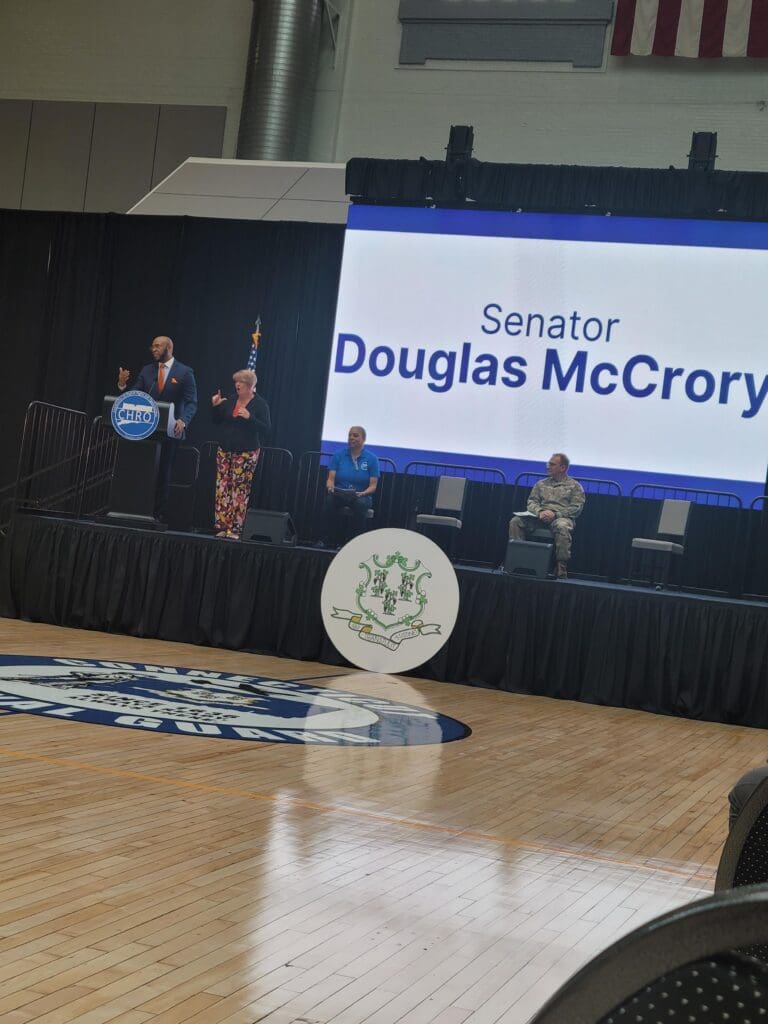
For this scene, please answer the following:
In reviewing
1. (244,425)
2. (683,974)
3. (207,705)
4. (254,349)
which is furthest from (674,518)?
(683,974)

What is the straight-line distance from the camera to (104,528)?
7875mm

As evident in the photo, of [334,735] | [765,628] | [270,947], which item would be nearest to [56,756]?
[334,735]

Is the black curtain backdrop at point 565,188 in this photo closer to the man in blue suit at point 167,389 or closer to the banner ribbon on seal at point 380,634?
the man in blue suit at point 167,389

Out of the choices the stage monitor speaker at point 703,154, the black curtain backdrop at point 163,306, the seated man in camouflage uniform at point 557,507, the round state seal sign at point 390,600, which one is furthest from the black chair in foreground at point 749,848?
the black curtain backdrop at point 163,306

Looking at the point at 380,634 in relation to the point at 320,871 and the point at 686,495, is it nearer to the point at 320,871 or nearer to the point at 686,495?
the point at 686,495

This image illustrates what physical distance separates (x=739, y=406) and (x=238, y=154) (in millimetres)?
5217

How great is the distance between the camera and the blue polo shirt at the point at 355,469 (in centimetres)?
809

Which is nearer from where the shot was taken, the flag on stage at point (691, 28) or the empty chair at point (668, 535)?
the empty chair at point (668, 535)

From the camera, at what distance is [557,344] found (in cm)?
845

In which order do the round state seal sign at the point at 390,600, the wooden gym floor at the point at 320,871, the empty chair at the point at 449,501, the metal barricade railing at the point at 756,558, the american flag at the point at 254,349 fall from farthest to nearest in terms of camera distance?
the american flag at the point at 254,349, the metal barricade railing at the point at 756,558, the empty chair at the point at 449,501, the round state seal sign at the point at 390,600, the wooden gym floor at the point at 320,871

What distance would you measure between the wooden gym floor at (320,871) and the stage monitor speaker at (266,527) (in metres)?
3.12

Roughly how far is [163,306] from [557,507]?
4.89m

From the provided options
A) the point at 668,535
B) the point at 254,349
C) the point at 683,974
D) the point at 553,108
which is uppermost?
the point at 553,108

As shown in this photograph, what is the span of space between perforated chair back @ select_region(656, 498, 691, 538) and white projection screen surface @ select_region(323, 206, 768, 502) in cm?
36
